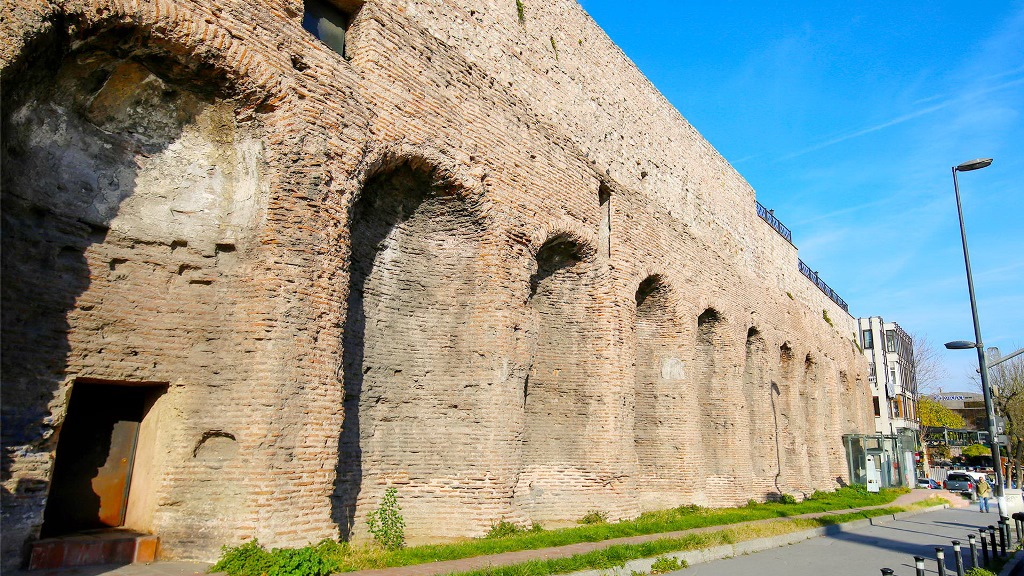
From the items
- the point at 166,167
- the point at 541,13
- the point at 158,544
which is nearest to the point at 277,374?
the point at 158,544

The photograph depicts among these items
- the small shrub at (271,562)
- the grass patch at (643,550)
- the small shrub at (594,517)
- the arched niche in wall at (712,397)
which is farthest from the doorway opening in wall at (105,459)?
the arched niche in wall at (712,397)

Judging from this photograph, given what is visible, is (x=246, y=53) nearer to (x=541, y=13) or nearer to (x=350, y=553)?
(x=350, y=553)

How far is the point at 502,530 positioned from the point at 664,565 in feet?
7.36

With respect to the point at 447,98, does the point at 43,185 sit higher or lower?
lower

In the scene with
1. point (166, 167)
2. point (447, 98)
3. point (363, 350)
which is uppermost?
point (447, 98)

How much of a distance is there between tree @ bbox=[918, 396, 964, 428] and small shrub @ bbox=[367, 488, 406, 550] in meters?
58.2

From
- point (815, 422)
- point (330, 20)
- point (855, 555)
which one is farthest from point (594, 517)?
point (815, 422)

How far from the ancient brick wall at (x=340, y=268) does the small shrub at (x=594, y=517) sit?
15 cm

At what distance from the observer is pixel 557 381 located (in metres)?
13.0

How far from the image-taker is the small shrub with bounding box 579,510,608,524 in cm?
1186

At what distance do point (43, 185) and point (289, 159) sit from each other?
2326 millimetres

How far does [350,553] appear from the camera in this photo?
7.32 metres

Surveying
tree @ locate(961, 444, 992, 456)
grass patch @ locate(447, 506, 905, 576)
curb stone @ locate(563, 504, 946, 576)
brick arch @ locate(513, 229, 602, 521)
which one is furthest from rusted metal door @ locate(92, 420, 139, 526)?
tree @ locate(961, 444, 992, 456)

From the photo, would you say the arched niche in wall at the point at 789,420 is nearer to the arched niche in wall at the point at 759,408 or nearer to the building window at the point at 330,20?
the arched niche in wall at the point at 759,408
